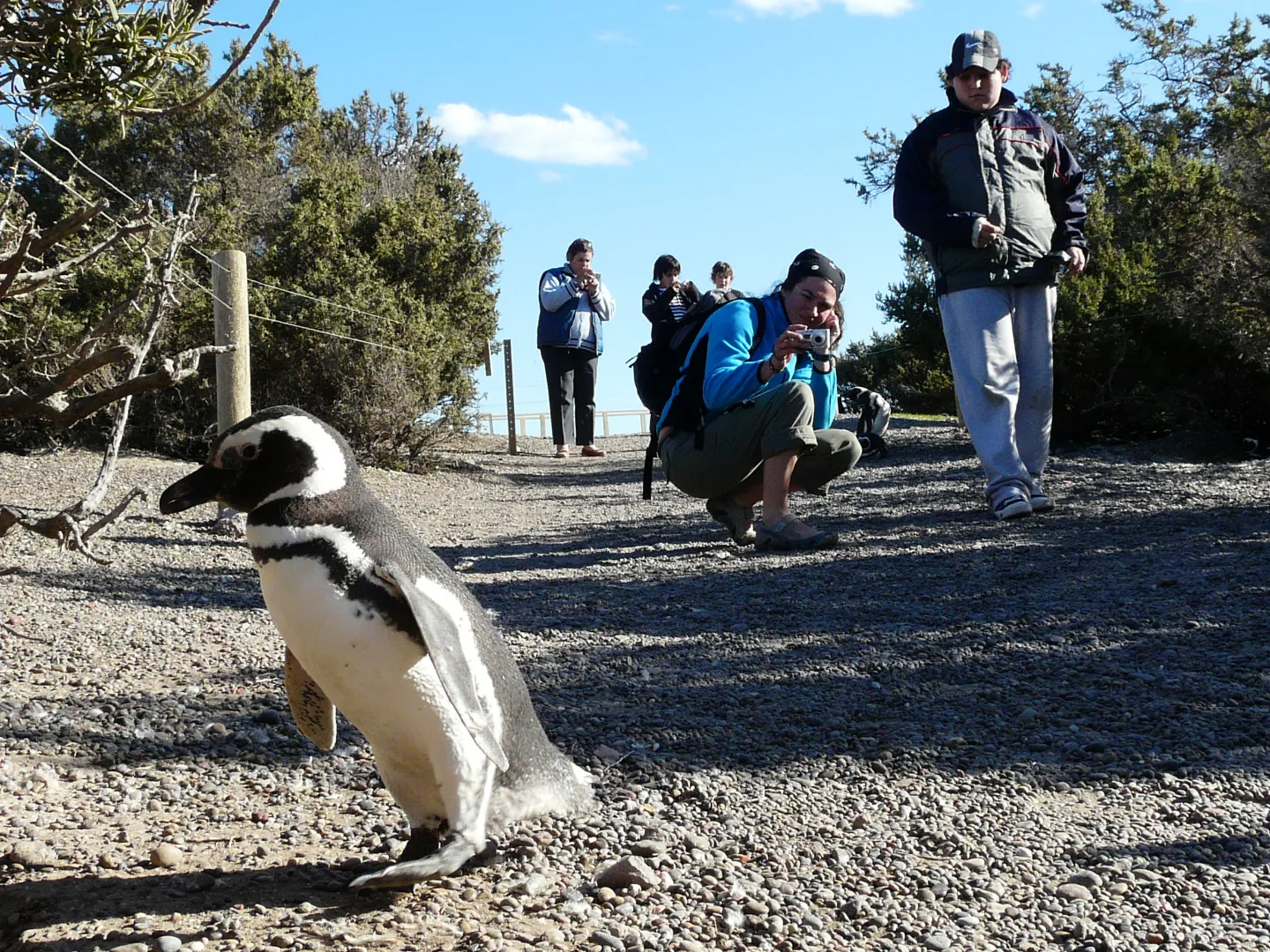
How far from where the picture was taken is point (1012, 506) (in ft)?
18.5

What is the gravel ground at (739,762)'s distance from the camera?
1.92 metres

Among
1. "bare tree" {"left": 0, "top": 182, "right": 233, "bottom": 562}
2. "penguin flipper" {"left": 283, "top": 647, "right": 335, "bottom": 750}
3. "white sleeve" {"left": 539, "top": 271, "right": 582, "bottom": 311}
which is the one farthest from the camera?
"white sleeve" {"left": 539, "top": 271, "right": 582, "bottom": 311}

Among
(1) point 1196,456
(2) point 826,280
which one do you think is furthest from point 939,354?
(2) point 826,280

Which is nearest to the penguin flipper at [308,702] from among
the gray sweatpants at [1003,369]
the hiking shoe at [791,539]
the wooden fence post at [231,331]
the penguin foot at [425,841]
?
the penguin foot at [425,841]

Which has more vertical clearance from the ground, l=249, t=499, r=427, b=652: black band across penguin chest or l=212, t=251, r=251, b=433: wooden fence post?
l=212, t=251, r=251, b=433: wooden fence post

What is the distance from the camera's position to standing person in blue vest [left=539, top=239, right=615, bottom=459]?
10578 millimetres

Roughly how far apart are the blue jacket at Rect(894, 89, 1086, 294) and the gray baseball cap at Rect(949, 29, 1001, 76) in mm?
217

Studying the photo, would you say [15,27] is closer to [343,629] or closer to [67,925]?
[343,629]

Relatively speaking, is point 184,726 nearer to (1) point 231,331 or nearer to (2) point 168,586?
(2) point 168,586

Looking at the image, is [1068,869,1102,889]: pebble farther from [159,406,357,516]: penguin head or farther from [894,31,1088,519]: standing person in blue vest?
[894,31,1088,519]: standing person in blue vest

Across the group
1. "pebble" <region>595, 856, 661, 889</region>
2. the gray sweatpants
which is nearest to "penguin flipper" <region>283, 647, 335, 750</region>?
"pebble" <region>595, 856, 661, 889</region>

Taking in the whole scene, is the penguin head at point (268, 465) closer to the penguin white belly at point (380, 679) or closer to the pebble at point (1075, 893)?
the penguin white belly at point (380, 679)

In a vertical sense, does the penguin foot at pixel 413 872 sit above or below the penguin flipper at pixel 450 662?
below

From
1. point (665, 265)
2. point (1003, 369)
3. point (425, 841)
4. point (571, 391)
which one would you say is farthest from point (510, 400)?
point (425, 841)
